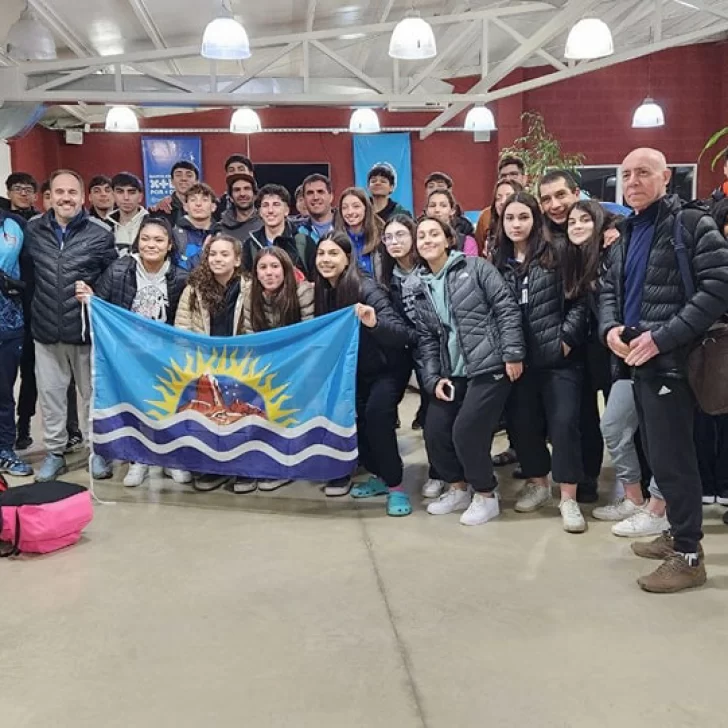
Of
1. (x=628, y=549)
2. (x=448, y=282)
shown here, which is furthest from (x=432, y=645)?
(x=448, y=282)

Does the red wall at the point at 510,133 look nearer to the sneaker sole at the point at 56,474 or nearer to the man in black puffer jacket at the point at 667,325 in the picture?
the sneaker sole at the point at 56,474

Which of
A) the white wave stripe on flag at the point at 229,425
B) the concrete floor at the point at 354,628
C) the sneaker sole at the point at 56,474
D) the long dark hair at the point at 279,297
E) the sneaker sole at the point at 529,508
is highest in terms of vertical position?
the long dark hair at the point at 279,297

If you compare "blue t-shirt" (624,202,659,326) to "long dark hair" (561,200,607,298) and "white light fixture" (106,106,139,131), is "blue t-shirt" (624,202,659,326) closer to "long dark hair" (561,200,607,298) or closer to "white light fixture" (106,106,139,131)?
"long dark hair" (561,200,607,298)

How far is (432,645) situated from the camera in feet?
8.50

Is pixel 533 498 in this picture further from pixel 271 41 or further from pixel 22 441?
pixel 271 41

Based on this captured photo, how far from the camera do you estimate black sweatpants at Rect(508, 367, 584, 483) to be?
3602mm

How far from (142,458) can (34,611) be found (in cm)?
125

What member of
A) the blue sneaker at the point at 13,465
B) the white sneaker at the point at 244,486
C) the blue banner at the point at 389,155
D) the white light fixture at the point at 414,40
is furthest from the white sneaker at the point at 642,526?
the blue banner at the point at 389,155

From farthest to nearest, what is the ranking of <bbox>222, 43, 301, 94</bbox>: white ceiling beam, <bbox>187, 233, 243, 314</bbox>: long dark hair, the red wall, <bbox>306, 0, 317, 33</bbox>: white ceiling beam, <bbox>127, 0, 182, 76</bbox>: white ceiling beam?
the red wall, <bbox>222, 43, 301, 94</bbox>: white ceiling beam, <bbox>306, 0, 317, 33</bbox>: white ceiling beam, <bbox>127, 0, 182, 76</bbox>: white ceiling beam, <bbox>187, 233, 243, 314</bbox>: long dark hair

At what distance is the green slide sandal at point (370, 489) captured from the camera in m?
4.09

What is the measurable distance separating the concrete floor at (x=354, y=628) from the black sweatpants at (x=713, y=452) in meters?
0.14

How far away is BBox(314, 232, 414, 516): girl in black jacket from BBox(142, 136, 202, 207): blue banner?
9345 millimetres

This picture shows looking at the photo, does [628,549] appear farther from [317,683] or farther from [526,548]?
[317,683]

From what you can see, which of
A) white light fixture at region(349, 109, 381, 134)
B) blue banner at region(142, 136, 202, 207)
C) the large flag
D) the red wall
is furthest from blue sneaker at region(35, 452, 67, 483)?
blue banner at region(142, 136, 202, 207)
